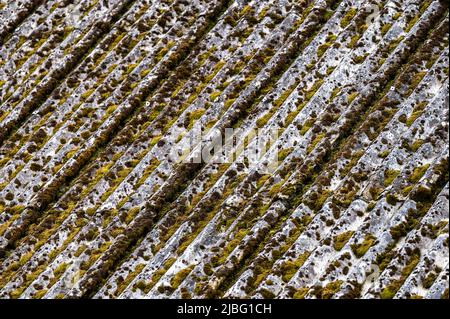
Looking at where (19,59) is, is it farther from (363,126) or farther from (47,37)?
(363,126)

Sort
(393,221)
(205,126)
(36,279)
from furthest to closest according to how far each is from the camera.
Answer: (205,126)
(36,279)
(393,221)

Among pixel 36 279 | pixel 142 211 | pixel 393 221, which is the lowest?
pixel 36 279

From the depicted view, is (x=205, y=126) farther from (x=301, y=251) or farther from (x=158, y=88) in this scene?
(x=301, y=251)

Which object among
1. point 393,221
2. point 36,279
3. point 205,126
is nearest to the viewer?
point 393,221

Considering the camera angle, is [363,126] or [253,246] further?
[363,126]

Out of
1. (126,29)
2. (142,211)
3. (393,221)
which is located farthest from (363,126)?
(126,29)

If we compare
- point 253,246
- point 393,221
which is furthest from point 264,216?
point 393,221

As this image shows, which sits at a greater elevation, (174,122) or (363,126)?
(363,126)
